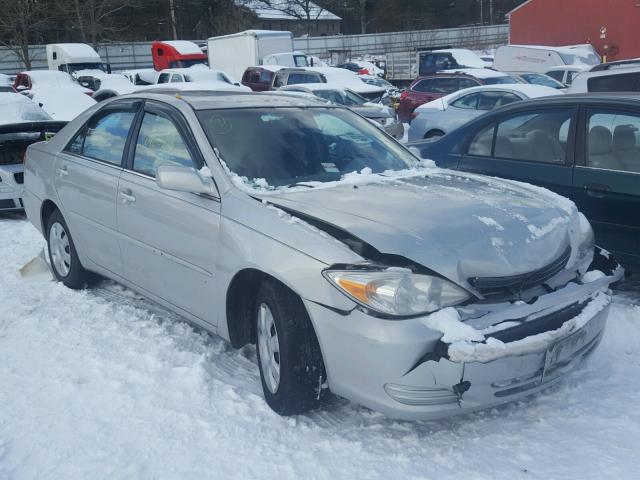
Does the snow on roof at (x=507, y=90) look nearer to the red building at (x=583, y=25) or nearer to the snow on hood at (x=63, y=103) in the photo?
the snow on hood at (x=63, y=103)

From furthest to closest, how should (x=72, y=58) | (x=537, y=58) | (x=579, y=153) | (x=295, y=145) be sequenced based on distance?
(x=72, y=58)
(x=537, y=58)
(x=579, y=153)
(x=295, y=145)

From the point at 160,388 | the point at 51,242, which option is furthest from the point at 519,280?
the point at 51,242

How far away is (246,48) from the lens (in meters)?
31.2

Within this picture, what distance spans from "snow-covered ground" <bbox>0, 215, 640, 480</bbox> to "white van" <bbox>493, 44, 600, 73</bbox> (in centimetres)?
2092

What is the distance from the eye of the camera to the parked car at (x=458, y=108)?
1243 centimetres

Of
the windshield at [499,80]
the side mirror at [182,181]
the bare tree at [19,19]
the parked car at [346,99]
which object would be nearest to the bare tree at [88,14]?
the bare tree at [19,19]

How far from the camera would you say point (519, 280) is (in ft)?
10.3

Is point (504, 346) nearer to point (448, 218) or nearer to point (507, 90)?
point (448, 218)

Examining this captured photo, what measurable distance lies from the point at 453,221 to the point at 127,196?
7.19 ft

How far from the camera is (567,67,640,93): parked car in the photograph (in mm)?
8336

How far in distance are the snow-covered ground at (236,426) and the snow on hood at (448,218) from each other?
2.51 feet

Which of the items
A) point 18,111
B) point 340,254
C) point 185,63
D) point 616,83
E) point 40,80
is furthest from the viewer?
point 185,63

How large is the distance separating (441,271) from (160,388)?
1.70 meters

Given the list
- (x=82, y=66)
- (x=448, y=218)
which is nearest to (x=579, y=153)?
(x=448, y=218)
